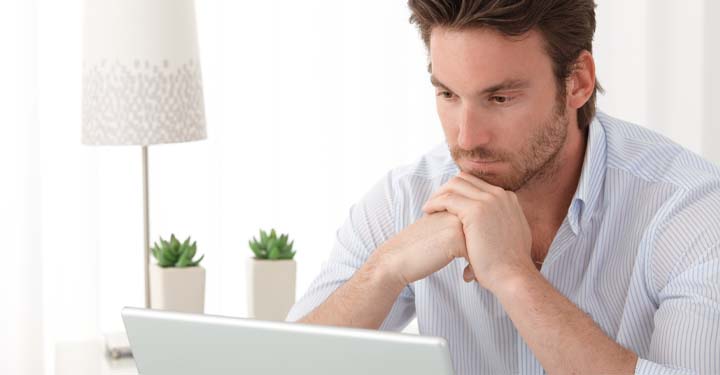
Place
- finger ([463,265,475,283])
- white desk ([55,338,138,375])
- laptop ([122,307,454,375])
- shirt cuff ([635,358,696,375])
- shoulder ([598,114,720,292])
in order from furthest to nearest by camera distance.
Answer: white desk ([55,338,138,375]), finger ([463,265,475,283]), shoulder ([598,114,720,292]), shirt cuff ([635,358,696,375]), laptop ([122,307,454,375])

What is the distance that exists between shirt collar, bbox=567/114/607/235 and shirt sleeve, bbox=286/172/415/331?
0.31 metres

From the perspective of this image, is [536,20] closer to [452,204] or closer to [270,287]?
[452,204]

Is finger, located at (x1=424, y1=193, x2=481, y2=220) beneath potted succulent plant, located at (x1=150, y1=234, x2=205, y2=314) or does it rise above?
above

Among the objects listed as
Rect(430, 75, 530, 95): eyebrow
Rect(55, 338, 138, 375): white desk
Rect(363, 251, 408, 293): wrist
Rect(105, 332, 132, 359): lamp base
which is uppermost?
Rect(430, 75, 530, 95): eyebrow

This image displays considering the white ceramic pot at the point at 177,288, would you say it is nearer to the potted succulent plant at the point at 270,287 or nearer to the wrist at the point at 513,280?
the potted succulent plant at the point at 270,287

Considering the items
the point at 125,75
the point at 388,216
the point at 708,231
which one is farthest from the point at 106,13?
the point at 708,231

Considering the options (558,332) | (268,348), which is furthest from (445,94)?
(268,348)

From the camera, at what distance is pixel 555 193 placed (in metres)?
1.61

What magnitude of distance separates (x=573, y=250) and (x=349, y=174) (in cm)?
160

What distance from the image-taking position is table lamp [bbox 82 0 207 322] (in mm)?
1984

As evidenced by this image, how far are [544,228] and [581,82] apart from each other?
0.75 ft

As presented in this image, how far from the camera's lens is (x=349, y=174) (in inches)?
122

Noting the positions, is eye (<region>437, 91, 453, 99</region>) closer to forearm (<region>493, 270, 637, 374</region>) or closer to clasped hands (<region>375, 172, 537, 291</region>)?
clasped hands (<region>375, 172, 537, 291</region>)

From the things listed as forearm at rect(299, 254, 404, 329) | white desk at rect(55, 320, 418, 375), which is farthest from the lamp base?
forearm at rect(299, 254, 404, 329)
